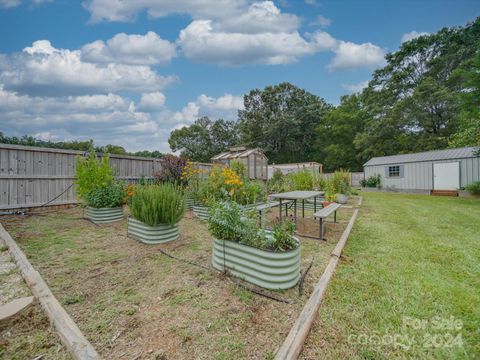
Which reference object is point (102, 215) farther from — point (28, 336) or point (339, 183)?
point (339, 183)

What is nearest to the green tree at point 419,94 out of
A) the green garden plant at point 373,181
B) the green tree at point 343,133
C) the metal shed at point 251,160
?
the green tree at point 343,133

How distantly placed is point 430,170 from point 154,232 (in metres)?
16.1

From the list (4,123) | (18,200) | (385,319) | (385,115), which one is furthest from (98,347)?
(385,115)

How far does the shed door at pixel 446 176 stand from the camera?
472 inches

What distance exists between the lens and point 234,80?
12.6 metres

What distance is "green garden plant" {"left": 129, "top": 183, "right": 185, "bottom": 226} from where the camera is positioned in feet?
11.2

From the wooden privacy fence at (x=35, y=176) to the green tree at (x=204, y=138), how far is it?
2558 centimetres

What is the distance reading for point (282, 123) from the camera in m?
27.4

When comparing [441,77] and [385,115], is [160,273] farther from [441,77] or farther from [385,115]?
[441,77]

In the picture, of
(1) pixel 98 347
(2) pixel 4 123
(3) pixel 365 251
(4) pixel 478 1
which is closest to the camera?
(1) pixel 98 347

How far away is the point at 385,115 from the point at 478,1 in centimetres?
988

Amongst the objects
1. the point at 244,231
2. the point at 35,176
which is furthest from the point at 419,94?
the point at 35,176

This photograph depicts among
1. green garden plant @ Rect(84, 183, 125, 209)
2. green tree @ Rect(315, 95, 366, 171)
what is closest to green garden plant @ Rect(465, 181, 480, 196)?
green tree @ Rect(315, 95, 366, 171)

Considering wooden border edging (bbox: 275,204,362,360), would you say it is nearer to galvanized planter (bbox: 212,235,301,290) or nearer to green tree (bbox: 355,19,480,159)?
galvanized planter (bbox: 212,235,301,290)
